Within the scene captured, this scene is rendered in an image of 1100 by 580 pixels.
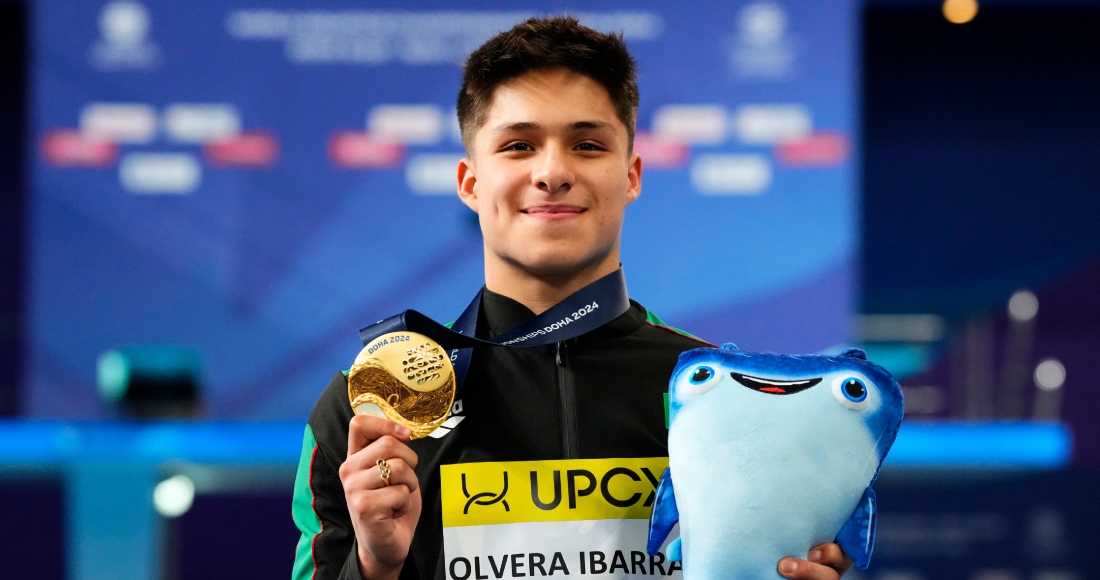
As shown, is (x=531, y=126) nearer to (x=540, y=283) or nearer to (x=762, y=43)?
(x=540, y=283)

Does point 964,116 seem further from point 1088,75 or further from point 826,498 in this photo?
point 826,498

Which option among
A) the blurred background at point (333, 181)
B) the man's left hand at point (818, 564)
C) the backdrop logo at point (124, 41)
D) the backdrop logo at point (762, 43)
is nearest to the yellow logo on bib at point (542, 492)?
the man's left hand at point (818, 564)

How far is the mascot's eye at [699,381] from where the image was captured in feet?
3.93

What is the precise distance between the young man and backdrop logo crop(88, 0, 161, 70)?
3.11 meters

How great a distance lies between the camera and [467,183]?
1445mm

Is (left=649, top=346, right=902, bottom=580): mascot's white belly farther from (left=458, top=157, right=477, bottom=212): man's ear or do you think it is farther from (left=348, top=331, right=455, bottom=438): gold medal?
(left=458, top=157, right=477, bottom=212): man's ear

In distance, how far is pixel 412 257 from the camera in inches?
163

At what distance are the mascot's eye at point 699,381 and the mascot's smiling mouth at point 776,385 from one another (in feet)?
0.09

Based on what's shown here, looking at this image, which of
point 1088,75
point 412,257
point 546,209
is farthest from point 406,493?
point 1088,75

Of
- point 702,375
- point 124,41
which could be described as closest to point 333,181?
point 124,41

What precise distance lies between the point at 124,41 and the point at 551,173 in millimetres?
3353

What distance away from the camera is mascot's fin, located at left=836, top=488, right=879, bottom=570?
115cm

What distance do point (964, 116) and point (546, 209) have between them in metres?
5.30

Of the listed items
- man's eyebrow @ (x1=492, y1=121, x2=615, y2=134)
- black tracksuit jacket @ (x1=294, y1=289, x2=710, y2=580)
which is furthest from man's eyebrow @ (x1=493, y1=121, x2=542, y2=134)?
black tracksuit jacket @ (x1=294, y1=289, x2=710, y2=580)
